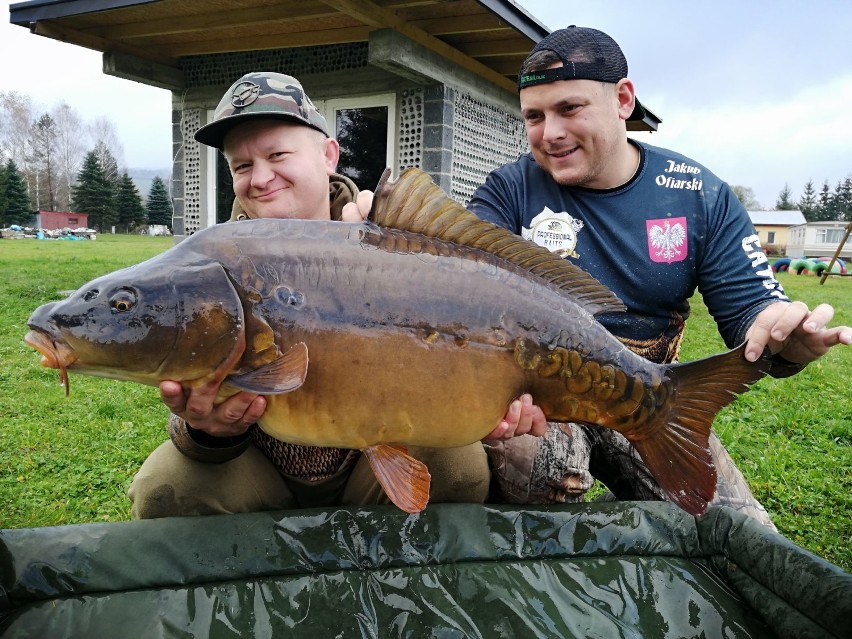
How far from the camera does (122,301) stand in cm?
149

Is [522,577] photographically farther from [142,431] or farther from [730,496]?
[142,431]

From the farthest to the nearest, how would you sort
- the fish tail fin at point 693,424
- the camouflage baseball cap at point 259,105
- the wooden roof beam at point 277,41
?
1. the wooden roof beam at point 277,41
2. the camouflage baseball cap at point 259,105
3. the fish tail fin at point 693,424

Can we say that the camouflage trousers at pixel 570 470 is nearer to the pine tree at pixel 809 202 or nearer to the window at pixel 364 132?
the window at pixel 364 132

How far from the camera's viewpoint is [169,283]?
5.00 ft

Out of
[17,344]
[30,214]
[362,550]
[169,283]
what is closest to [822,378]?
[362,550]

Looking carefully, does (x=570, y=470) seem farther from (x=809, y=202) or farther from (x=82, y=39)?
(x=809, y=202)

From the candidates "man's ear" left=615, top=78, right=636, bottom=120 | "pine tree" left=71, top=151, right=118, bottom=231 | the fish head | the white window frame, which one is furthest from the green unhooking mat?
"pine tree" left=71, top=151, right=118, bottom=231

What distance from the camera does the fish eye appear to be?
1.49 meters

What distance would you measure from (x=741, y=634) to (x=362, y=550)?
1128 mm

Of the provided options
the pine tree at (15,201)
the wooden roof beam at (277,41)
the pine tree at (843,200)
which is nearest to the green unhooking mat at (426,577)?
the wooden roof beam at (277,41)

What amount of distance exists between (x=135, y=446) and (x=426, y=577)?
8.38 feet

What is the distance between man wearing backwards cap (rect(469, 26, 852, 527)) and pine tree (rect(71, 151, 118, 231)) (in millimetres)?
70181

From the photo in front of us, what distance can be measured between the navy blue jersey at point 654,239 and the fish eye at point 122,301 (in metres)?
1.49

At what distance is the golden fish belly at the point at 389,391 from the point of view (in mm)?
1590
